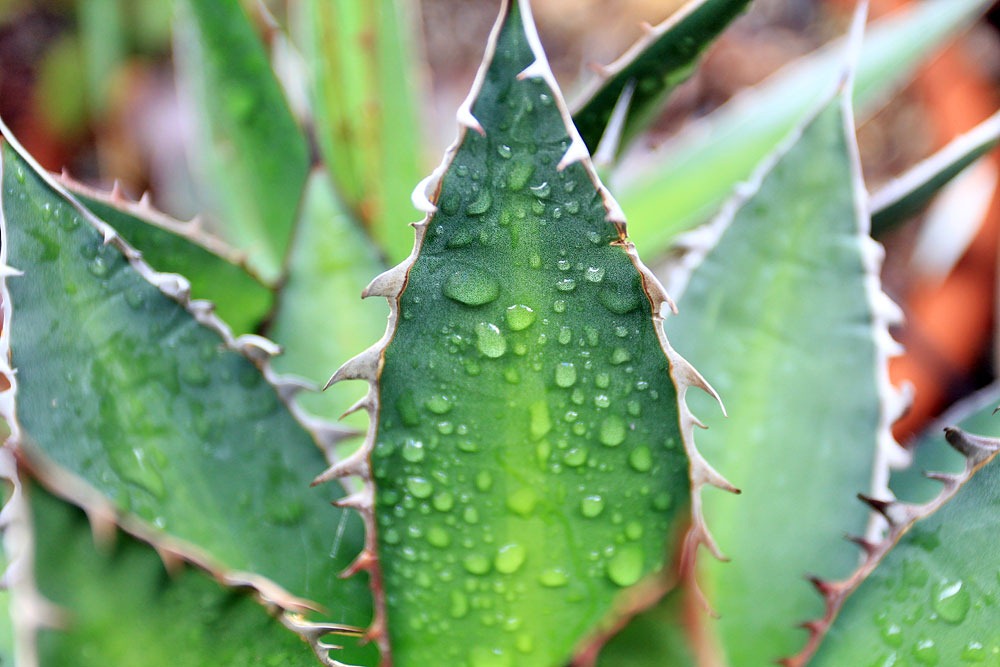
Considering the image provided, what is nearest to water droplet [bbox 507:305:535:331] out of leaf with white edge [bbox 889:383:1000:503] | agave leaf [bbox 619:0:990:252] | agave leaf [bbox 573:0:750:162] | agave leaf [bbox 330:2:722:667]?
agave leaf [bbox 330:2:722:667]

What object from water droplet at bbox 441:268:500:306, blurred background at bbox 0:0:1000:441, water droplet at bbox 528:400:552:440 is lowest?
blurred background at bbox 0:0:1000:441

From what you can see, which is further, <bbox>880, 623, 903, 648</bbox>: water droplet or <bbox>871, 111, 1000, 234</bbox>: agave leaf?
<bbox>871, 111, 1000, 234</bbox>: agave leaf

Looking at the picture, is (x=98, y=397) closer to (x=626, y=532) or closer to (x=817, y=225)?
(x=626, y=532)

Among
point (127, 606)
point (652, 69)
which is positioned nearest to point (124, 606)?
point (127, 606)

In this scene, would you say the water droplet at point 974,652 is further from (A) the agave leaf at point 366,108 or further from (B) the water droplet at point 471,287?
(A) the agave leaf at point 366,108

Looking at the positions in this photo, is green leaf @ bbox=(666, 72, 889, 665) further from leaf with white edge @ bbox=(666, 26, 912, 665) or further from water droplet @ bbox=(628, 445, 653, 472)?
water droplet @ bbox=(628, 445, 653, 472)

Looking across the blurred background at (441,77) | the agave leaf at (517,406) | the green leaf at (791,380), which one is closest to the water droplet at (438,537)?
the agave leaf at (517,406)

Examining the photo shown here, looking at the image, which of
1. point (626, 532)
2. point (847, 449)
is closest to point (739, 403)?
point (847, 449)
